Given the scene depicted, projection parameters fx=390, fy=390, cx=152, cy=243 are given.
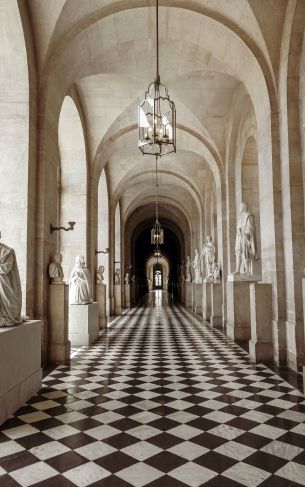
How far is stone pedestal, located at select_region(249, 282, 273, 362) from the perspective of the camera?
7539 mm

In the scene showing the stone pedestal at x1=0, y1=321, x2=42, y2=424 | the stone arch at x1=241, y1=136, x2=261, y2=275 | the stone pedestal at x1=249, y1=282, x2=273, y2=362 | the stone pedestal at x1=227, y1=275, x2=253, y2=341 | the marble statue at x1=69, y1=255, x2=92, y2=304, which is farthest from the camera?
the stone arch at x1=241, y1=136, x2=261, y2=275

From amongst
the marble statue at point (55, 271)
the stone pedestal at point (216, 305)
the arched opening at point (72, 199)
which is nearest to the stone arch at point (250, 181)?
the stone pedestal at point (216, 305)

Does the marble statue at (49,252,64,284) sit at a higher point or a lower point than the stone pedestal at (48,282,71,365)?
higher

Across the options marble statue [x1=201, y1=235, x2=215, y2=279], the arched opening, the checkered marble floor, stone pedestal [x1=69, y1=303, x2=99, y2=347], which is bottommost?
the checkered marble floor

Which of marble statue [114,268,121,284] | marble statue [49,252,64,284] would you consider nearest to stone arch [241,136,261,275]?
marble statue [49,252,64,284]

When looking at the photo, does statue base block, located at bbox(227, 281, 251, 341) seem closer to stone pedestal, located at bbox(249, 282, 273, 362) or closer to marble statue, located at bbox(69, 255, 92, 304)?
stone pedestal, located at bbox(249, 282, 273, 362)

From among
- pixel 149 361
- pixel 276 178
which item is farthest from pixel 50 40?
pixel 149 361

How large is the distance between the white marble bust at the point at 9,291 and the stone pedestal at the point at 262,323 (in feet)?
15.0

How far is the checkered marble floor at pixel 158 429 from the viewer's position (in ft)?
10.2

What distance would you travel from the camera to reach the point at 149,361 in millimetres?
7688

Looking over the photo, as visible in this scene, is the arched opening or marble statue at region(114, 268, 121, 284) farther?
marble statue at region(114, 268, 121, 284)

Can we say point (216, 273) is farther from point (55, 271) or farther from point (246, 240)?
point (55, 271)

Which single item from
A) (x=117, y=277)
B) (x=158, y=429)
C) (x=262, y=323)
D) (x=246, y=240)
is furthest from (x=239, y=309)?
(x=117, y=277)

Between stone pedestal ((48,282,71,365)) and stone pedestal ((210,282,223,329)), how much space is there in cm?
698
